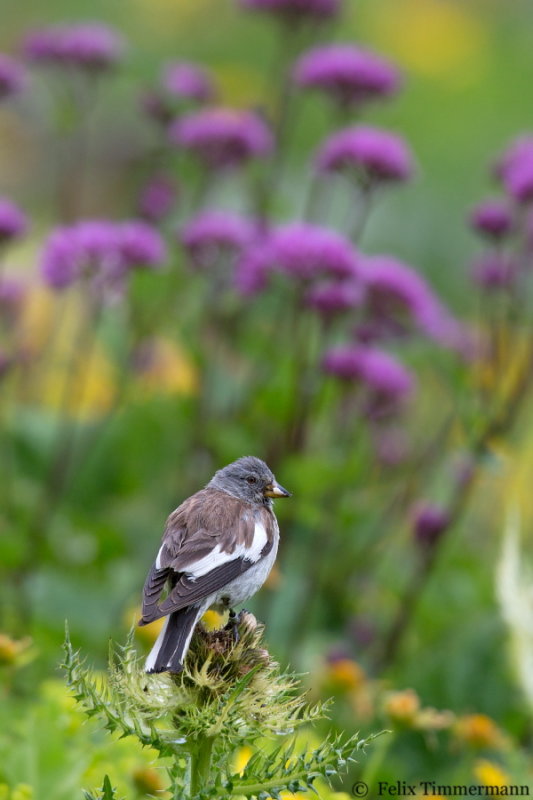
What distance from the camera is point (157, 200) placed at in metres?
4.20

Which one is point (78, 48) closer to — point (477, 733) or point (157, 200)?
point (157, 200)

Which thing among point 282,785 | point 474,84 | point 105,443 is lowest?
point 282,785

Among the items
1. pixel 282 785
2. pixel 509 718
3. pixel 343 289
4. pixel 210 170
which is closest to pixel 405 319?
pixel 343 289

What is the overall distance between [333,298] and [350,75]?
0.83 m

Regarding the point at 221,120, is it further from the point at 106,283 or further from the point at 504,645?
the point at 504,645

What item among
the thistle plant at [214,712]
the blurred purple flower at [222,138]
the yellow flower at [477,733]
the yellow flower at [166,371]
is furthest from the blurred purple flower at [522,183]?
the thistle plant at [214,712]

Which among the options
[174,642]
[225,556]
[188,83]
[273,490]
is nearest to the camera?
[174,642]

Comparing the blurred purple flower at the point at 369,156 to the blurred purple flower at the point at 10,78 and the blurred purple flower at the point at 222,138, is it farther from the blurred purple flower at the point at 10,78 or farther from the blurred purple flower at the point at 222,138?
the blurred purple flower at the point at 10,78

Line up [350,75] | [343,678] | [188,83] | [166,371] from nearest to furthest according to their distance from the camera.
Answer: [343,678] → [350,75] → [188,83] → [166,371]

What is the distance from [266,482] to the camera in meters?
1.66

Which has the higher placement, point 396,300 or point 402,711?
point 396,300

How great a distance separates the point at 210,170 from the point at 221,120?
0.20 m

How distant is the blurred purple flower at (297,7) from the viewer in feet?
12.4

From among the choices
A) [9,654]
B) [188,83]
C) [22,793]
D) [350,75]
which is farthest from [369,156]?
[22,793]
